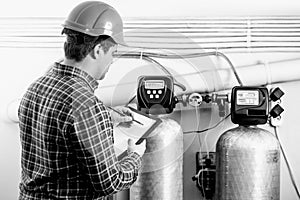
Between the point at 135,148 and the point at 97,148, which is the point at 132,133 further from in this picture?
the point at 97,148

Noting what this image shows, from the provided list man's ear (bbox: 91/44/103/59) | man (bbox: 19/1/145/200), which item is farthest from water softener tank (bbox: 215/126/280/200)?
man's ear (bbox: 91/44/103/59)

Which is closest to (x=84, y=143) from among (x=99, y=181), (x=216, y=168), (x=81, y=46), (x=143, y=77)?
(x=99, y=181)

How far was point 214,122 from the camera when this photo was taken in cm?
224

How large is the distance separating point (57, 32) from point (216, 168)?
87cm

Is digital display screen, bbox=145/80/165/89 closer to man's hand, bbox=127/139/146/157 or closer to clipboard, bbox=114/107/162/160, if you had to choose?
clipboard, bbox=114/107/162/160

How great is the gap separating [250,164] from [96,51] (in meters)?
0.74

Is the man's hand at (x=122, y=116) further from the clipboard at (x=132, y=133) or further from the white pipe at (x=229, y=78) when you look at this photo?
the white pipe at (x=229, y=78)

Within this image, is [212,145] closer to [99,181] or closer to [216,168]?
[216,168]

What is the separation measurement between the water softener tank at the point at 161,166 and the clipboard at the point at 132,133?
0.09m

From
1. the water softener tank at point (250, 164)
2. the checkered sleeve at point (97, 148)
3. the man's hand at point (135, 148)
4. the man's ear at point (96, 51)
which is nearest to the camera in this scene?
the checkered sleeve at point (97, 148)

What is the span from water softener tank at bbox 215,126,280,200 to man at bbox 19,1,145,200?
0.50 m

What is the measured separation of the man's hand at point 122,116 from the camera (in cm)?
184

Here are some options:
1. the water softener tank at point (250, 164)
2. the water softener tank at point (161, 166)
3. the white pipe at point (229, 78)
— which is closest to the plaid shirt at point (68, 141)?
the water softener tank at point (161, 166)

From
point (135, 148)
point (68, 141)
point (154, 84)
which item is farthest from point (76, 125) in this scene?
point (154, 84)
